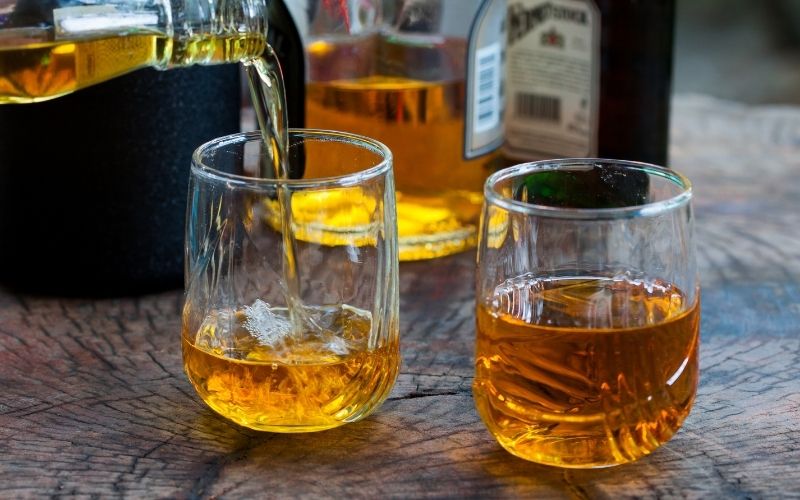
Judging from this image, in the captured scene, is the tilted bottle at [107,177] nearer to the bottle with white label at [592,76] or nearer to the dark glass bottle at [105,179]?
the dark glass bottle at [105,179]

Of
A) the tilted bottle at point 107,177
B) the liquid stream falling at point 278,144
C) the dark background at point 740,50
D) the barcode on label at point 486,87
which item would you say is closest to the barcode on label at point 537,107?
the barcode on label at point 486,87

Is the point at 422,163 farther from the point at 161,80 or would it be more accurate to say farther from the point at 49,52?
the point at 49,52

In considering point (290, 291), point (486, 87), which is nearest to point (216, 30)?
point (290, 291)

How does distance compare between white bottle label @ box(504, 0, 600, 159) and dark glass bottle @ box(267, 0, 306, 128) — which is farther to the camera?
white bottle label @ box(504, 0, 600, 159)

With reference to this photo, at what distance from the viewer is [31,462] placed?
0.83 m

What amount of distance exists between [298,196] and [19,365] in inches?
11.8

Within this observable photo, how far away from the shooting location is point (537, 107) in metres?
1.33

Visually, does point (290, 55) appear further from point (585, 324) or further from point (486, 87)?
point (585, 324)

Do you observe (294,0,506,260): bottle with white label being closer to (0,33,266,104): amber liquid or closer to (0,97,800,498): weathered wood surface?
(0,97,800,498): weathered wood surface

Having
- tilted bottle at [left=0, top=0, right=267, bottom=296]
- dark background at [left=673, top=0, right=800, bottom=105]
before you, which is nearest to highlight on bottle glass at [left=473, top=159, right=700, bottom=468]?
tilted bottle at [left=0, top=0, right=267, bottom=296]

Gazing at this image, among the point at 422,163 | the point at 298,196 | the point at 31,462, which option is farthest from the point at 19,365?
the point at 422,163

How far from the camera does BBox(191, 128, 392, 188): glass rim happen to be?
0.79 m

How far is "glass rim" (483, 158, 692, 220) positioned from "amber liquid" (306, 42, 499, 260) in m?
0.36

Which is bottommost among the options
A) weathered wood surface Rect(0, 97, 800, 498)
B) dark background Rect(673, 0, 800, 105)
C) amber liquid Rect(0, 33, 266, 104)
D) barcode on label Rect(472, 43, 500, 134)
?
dark background Rect(673, 0, 800, 105)
